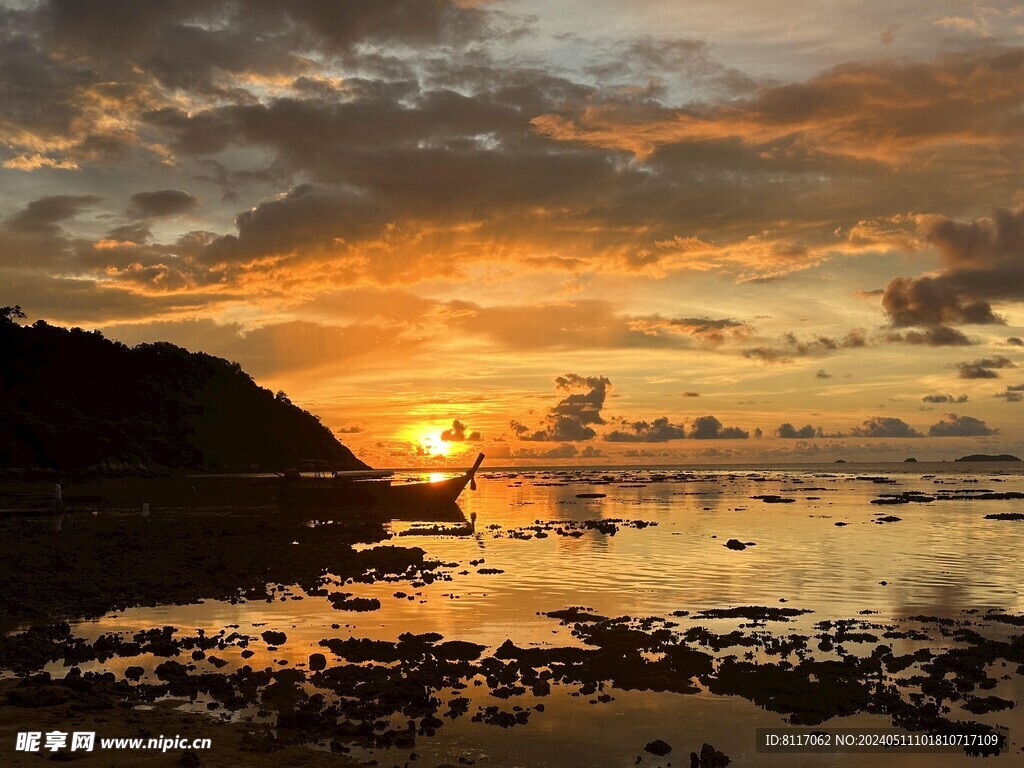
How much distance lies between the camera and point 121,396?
162750 mm

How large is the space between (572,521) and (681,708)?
44.7 metres

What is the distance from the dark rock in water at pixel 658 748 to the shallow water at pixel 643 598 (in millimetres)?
157

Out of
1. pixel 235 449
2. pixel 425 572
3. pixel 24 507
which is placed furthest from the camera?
pixel 235 449

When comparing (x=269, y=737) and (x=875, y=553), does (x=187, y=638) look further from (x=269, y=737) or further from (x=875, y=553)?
(x=875, y=553)

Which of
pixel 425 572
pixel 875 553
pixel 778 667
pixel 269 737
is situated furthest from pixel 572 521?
pixel 269 737

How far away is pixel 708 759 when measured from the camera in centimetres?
1238

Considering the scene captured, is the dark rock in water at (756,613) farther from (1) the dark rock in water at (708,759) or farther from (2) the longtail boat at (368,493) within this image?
(2) the longtail boat at (368,493)

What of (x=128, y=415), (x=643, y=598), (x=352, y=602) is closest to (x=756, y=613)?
(x=643, y=598)

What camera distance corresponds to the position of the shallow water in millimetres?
13398

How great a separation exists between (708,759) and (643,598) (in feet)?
47.4

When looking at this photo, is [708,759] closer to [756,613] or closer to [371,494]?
[756,613]

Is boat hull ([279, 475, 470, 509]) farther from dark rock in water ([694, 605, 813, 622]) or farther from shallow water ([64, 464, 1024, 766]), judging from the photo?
dark rock in water ([694, 605, 813, 622])

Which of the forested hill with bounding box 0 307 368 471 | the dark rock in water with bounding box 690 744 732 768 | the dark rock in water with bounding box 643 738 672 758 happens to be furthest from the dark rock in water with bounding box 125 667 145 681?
the forested hill with bounding box 0 307 368 471

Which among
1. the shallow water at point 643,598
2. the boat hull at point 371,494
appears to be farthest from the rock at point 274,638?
the boat hull at point 371,494
